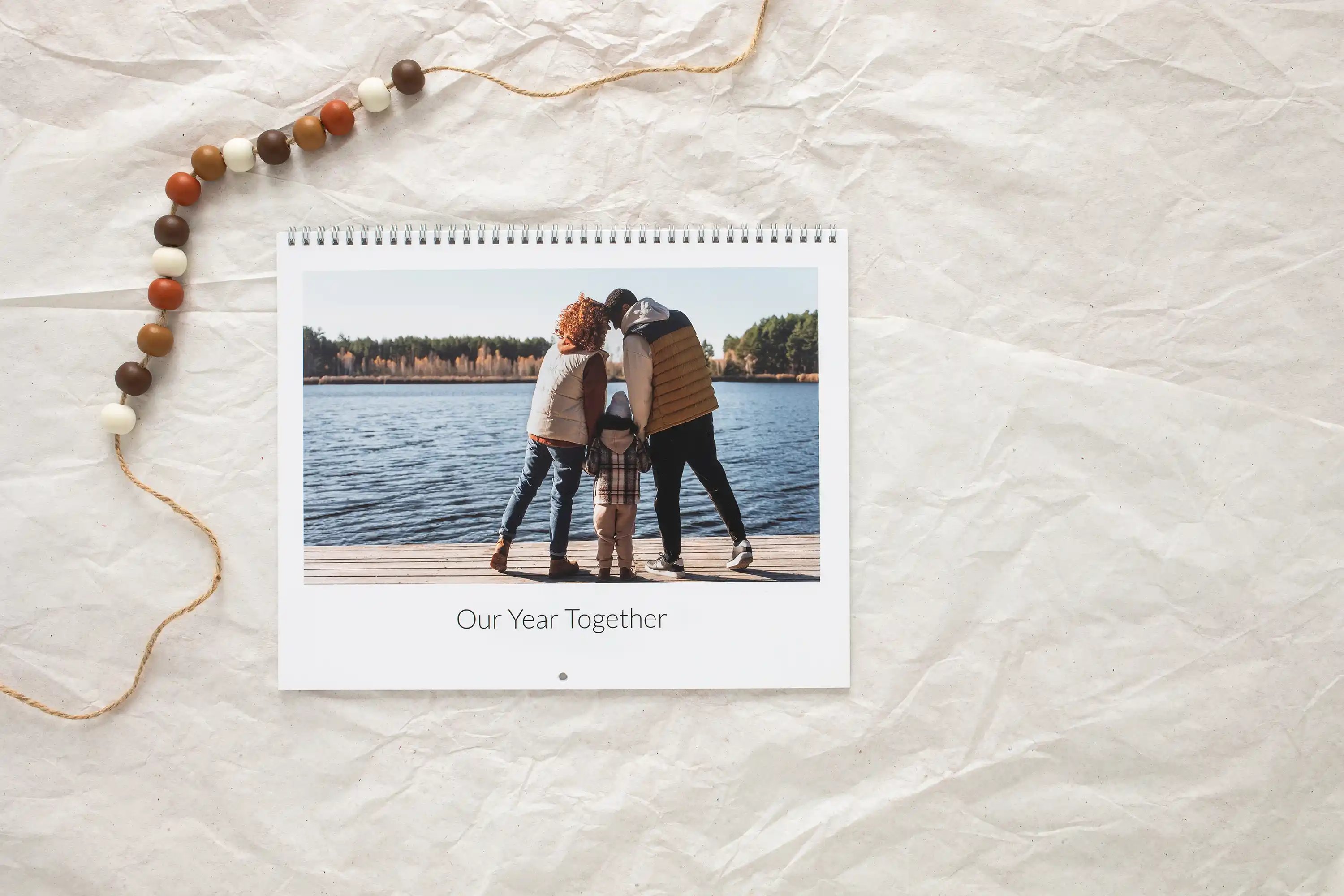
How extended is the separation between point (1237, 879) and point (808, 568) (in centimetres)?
42

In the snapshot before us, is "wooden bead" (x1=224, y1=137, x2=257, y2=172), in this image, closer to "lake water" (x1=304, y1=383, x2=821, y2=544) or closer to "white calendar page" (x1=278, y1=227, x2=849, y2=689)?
"white calendar page" (x1=278, y1=227, x2=849, y2=689)

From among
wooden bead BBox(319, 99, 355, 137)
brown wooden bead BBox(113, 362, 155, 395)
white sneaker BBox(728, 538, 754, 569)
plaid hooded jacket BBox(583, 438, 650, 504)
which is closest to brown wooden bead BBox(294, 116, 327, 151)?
wooden bead BBox(319, 99, 355, 137)

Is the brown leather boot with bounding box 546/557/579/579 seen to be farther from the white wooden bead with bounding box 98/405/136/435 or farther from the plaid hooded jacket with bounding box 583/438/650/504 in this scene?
the white wooden bead with bounding box 98/405/136/435

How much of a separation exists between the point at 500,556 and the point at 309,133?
354 mm

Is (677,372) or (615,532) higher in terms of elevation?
(677,372)

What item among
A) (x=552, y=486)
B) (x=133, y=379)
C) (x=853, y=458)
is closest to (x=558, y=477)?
(x=552, y=486)

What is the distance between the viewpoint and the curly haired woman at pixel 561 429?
66 cm

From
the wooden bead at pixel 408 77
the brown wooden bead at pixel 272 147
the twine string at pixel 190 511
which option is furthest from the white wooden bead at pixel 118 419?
the wooden bead at pixel 408 77

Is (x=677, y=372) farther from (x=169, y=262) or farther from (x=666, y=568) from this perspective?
(x=169, y=262)

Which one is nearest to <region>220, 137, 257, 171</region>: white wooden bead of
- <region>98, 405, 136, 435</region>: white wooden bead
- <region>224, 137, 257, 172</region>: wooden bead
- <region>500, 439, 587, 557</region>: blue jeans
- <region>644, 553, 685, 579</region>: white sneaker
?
<region>224, 137, 257, 172</region>: wooden bead

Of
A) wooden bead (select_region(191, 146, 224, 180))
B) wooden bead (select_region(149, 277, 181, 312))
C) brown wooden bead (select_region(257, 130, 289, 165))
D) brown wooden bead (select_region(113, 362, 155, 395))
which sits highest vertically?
brown wooden bead (select_region(257, 130, 289, 165))

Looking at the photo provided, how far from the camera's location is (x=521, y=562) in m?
0.67

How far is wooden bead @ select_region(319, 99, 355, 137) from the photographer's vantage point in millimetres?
655

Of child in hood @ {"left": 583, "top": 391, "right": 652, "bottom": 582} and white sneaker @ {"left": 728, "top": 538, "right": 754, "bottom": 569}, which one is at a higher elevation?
child in hood @ {"left": 583, "top": 391, "right": 652, "bottom": 582}
